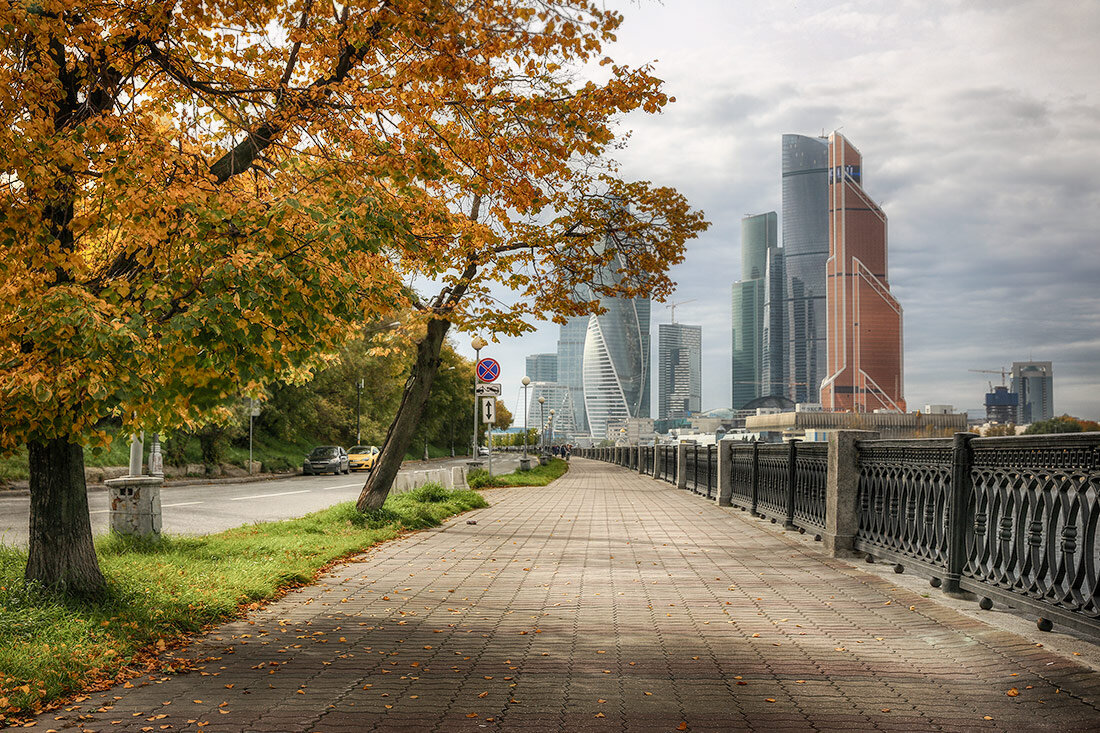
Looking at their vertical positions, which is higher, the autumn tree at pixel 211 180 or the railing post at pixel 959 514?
the autumn tree at pixel 211 180

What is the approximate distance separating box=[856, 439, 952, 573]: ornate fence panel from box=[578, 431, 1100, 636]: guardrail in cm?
1

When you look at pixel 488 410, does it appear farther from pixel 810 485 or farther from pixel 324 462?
pixel 324 462

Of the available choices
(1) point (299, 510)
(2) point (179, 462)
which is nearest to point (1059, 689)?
(1) point (299, 510)

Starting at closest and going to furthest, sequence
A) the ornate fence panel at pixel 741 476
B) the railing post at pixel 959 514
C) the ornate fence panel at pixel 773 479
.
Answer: the railing post at pixel 959 514
the ornate fence panel at pixel 773 479
the ornate fence panel at pixel 741 476

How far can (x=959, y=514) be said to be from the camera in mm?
6668

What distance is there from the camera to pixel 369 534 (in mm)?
11711

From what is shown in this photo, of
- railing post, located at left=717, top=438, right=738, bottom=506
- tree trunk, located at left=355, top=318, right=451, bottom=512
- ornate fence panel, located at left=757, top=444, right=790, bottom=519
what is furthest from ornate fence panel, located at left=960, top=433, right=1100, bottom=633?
railing post, located at left=717, top=438, right=738, bottom=506

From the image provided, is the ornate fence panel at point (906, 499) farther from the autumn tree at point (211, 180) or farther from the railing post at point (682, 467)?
the railing post at point (682, 467)

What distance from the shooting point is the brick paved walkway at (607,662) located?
4070 millimetres

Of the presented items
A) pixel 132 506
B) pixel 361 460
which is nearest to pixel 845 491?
pixel 132 506

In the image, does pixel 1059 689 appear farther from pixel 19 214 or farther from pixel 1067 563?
pixel 19 214

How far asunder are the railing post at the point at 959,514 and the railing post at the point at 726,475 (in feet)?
38.4

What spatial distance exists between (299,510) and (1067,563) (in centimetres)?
1567

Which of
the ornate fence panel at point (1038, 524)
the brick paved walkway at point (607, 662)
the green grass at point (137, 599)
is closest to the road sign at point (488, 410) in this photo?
the green grass at point (137, 599)
